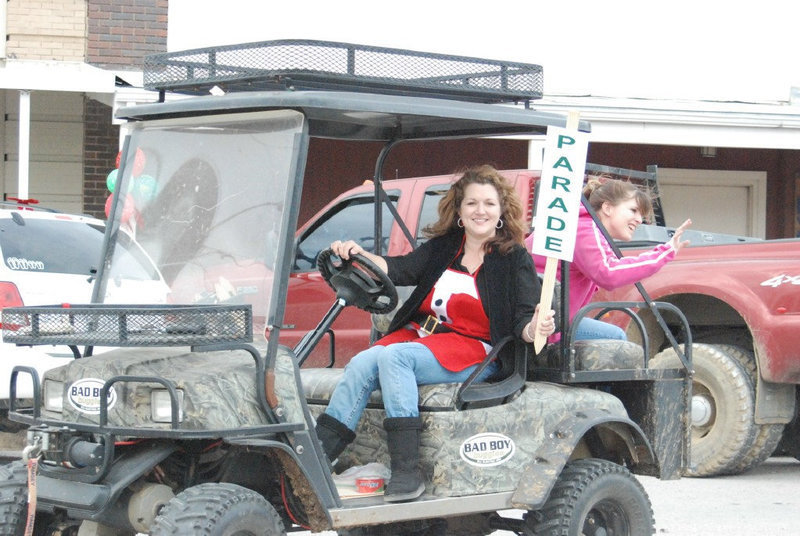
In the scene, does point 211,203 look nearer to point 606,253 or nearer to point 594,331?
point 606,253

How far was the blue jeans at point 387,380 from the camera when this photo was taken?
509cm

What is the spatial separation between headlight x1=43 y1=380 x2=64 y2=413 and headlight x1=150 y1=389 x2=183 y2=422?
1.49 ft

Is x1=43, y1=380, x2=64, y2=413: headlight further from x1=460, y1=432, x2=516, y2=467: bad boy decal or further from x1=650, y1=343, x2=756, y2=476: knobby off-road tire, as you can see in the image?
x1=650, y1=343, x2=756, y2=476: knobby off-road tire

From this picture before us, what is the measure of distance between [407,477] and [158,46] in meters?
11.2

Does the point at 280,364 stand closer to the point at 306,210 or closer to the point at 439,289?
the point at 439,289

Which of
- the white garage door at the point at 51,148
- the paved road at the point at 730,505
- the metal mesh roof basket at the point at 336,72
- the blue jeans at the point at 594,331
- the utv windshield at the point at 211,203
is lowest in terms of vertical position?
the paved road at the point at 730,505

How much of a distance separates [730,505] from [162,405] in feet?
15.6

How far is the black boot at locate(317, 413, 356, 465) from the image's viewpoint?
200 inches

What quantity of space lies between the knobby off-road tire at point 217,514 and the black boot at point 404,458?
0.61m

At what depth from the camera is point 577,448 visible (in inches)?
231

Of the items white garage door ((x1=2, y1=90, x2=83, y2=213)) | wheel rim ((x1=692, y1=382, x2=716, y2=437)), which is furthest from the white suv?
white garage door ((x1=2, y1=90, x2=83, y2=213))

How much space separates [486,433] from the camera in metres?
5.22

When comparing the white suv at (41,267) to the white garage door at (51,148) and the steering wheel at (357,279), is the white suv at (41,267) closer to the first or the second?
the steering wheel at (357,279)

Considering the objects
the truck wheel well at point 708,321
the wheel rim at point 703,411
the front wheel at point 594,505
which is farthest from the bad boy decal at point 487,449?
the truck wheel well at point 708,321
